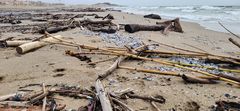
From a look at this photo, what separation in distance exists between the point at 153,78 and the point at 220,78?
1245 mm

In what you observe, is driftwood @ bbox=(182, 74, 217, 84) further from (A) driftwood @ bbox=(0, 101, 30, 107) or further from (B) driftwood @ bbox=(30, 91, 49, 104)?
(A) driftwood @ bbox=(0, 101, 30, 107)

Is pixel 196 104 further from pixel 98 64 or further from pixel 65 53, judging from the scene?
pixel 65 53

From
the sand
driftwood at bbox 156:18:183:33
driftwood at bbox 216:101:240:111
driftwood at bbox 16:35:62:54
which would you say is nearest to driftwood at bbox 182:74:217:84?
the sand

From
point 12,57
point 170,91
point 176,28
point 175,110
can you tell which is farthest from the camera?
point 176,28

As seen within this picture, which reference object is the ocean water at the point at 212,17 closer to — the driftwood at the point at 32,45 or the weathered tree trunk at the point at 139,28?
the weathered tree trunk at the point at 139,28

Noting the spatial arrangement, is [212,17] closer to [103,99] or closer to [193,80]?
[193,80]

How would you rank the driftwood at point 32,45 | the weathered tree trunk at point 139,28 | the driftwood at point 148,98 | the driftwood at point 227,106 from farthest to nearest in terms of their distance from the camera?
1. the weathered tree trunk at point 139,28
2. the driftwood at point 32,45
3. the driftwood at point 148,98
4. the driftwood at point 227,106

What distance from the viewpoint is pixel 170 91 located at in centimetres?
504

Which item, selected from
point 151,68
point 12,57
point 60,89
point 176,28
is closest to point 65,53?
point 12,57

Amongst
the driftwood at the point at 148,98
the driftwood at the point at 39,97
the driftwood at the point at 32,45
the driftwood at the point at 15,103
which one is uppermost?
the driftwood at the point at 32,45

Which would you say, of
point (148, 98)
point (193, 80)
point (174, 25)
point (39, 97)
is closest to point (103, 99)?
point (148, 98)

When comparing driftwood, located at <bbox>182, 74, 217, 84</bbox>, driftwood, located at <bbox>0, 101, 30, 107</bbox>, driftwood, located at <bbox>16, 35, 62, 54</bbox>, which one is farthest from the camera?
driftwood, located at <bbox>16, 35, 62, 54</bbox>

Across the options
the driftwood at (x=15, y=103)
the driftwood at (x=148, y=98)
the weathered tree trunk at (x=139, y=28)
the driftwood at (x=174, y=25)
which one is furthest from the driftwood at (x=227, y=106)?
the driftwood at (x=174, y=25)

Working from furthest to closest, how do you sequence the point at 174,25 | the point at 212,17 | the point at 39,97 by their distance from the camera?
1. the point at 212,17
2. the point at 174,25
3. the point at 39,97
